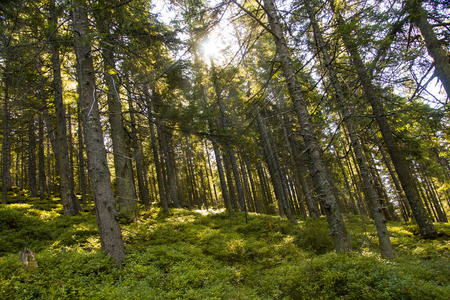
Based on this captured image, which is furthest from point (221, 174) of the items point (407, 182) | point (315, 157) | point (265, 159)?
point (315, 157)

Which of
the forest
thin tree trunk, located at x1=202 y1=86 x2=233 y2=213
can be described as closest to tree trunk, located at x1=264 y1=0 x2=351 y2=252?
the forest

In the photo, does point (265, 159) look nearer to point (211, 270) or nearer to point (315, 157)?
point (315, 157)

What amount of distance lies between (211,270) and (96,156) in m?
4.23

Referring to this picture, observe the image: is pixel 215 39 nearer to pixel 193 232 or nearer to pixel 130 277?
pixel 130 277

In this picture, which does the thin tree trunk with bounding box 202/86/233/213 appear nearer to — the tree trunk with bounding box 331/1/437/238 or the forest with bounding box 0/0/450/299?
the forest with bounding box 0/0/450/299

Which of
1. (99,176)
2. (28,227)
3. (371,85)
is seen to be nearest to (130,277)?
(99,176)

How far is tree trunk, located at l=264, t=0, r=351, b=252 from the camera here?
463 centimetres

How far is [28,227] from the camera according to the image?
8352 millimetres

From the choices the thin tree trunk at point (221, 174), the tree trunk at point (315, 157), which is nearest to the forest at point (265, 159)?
the tree trunk at point (315, 157)

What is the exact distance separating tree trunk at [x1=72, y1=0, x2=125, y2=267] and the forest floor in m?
0.34

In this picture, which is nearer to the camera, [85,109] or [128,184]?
[85,109]

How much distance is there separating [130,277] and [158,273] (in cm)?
61

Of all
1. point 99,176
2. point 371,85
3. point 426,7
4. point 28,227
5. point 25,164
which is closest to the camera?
point 99,176

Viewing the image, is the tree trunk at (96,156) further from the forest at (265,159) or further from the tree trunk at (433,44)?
the tree trunk at (433,44)
